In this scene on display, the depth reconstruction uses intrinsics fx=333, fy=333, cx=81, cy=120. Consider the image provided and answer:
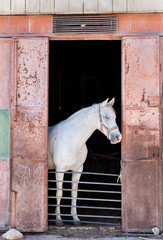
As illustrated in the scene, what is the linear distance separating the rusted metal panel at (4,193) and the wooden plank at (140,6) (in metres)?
3.09

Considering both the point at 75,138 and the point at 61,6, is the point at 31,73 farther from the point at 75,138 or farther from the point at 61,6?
the point at 75,138

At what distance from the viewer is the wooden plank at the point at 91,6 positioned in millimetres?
5246

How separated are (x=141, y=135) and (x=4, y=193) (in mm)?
2335

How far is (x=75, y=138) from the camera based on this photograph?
586cm

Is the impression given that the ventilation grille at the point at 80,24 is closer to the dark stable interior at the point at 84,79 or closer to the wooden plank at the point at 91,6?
the wooden plank at the point at 91,6

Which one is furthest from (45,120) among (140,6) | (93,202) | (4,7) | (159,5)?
(93,202)

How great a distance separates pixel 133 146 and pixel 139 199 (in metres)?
0.82

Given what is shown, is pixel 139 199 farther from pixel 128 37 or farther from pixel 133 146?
pixel 128 37

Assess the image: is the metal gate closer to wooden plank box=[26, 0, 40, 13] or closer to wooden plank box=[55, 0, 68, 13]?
wooden plank box=[55, 0, 68, 13]

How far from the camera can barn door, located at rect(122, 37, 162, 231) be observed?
16.9ft

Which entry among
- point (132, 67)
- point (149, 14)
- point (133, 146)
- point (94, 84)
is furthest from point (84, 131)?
point (94, 84)

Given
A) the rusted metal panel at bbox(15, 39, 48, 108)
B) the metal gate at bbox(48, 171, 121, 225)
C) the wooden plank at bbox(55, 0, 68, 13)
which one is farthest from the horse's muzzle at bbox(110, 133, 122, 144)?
the wooden plank at bbox(55, 0, 68, 13)

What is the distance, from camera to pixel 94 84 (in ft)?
34.5

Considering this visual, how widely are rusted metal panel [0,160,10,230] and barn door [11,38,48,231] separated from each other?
0.11 meters
